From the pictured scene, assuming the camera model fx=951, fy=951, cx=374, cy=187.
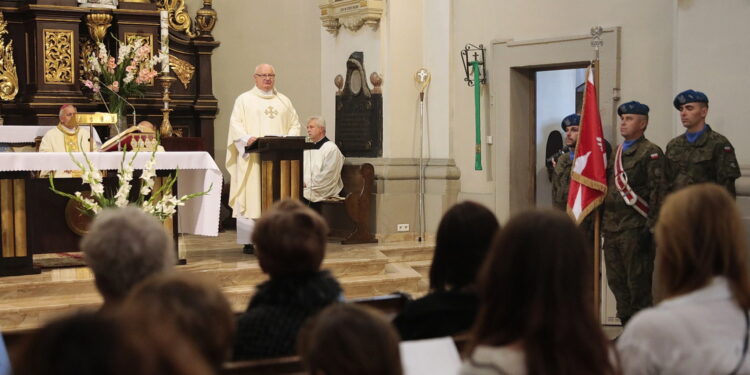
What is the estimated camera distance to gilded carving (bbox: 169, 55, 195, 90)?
1097 centimetres

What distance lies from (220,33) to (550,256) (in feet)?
32.0

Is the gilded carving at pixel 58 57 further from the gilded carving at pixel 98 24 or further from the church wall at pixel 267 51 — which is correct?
the church wall at pixel 267 51

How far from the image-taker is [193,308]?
1.77 metres

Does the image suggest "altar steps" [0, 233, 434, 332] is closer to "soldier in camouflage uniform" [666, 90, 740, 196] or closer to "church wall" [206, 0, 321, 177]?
"church wall" [206, 0, 321, 177]

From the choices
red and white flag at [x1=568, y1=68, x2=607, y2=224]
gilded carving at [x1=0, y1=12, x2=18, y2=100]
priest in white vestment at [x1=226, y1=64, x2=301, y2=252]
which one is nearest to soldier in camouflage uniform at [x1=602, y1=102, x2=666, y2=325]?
red and white flag at [x1=568, y1=68, x2=607, y2=224]

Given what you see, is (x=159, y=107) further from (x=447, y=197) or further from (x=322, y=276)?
(x=322, y=276)

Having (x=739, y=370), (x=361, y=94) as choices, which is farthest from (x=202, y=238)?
(x=739, y=370)

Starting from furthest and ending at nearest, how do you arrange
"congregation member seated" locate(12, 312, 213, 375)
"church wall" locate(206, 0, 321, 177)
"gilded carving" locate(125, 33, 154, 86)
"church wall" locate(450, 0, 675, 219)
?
1. "church wall" locate(206, 0, 321, 177)
2. "gilded carving" locate(125, 33, 154, 86)
3. "church wall" locate(450, 0, 675, 219)
4. "congregation member seated" locate(12, 312, 213, 375)

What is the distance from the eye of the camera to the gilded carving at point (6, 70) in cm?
1008

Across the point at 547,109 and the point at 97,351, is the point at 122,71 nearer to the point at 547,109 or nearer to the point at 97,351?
the point at 547,109

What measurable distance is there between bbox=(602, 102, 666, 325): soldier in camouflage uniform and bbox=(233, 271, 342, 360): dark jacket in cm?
448

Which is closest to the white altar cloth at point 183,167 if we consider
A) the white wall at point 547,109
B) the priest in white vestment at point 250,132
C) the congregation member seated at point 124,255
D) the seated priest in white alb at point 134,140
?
the seated priest in white alb at point 134,140

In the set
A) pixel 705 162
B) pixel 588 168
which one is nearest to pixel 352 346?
pixel 705 162

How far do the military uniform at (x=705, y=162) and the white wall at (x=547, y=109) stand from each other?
3351mm
